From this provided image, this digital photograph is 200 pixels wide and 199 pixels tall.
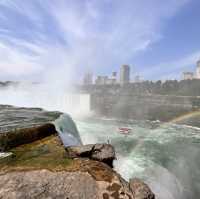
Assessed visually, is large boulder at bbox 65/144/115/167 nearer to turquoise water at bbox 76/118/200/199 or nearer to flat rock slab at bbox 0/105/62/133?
flat rock slab at bbox 0/105/62/133

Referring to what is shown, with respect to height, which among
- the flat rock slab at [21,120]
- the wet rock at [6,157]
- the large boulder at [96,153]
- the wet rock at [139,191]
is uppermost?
the wet rock at [6,157]

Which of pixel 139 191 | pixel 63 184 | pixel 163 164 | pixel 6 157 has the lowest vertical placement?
pixel 163 164

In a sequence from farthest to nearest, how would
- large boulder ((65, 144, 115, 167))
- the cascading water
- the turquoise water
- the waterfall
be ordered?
the waterfall → the turquoise water → the cascading water → large boulder ((65, 144, 115, 167))

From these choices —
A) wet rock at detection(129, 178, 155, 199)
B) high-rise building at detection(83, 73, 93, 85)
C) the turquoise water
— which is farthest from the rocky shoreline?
high-rise building at detection(83, 73, 93, 85)

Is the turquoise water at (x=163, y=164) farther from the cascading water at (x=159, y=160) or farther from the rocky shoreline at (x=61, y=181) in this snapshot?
the rocky shoreline at (x=61, y=181)

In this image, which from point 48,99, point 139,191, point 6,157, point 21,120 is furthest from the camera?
point 48,99

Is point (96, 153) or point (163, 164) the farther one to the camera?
point (163, 164)

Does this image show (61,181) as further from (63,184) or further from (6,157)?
(6,157)

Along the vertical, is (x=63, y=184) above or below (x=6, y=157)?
above

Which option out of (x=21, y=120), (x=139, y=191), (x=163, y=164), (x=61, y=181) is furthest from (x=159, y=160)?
(x=61, y=181)

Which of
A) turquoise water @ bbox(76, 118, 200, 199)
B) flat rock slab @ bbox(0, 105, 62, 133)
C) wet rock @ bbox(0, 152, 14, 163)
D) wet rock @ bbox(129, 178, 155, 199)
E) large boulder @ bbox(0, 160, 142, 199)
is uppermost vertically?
large boulder @ bbox(0, 160, 142, 199)

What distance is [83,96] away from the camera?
82312 mm

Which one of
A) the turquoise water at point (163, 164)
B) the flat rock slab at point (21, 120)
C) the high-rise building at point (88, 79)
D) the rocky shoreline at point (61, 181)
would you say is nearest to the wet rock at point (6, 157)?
the rocky shoreline at point (61, 181)

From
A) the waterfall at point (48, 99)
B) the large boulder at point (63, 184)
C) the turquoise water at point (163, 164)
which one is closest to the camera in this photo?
the large boulder at point (63, 184)
